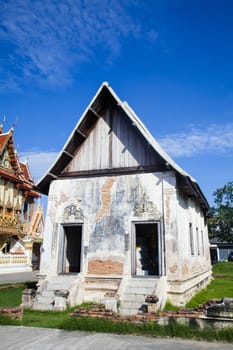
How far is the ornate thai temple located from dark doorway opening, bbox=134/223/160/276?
14.9 metres

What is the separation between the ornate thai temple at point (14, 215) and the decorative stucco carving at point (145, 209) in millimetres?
18282

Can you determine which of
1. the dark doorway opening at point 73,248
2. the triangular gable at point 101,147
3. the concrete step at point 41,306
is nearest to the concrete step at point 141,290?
the concrete step at point 41,306

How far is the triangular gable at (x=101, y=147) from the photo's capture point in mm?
10944

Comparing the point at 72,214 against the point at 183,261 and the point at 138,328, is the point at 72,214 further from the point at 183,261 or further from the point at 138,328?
the point at 138,328

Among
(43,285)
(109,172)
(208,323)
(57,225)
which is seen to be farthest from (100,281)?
(208,323)

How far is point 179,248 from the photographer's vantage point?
9.80 m

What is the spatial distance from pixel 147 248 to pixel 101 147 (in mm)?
5979

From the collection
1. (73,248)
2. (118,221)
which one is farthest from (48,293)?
(73,248)

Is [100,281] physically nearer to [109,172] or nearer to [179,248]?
[179,248]

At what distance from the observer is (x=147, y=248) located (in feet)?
48.4

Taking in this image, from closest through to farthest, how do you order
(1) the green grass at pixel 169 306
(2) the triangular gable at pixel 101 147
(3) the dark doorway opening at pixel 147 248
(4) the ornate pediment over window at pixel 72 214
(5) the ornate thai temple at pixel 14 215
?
(1) the green grass at pixel 169 306 < (2) the triangular gable at pixel 101 147 < (4) the ornate pediment over window at pixel 72 214 < (3) the dark doorway opening at pixel 147 248 < (5) the ornate thai temple at pixel 14 215

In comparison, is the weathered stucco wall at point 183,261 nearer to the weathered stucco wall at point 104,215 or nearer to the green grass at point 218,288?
the green grass at point 218,288

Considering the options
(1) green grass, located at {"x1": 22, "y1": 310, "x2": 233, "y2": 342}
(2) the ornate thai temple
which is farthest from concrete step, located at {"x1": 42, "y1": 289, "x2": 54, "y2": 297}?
(2) the ornate thai temple

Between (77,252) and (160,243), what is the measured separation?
550 centimetres
